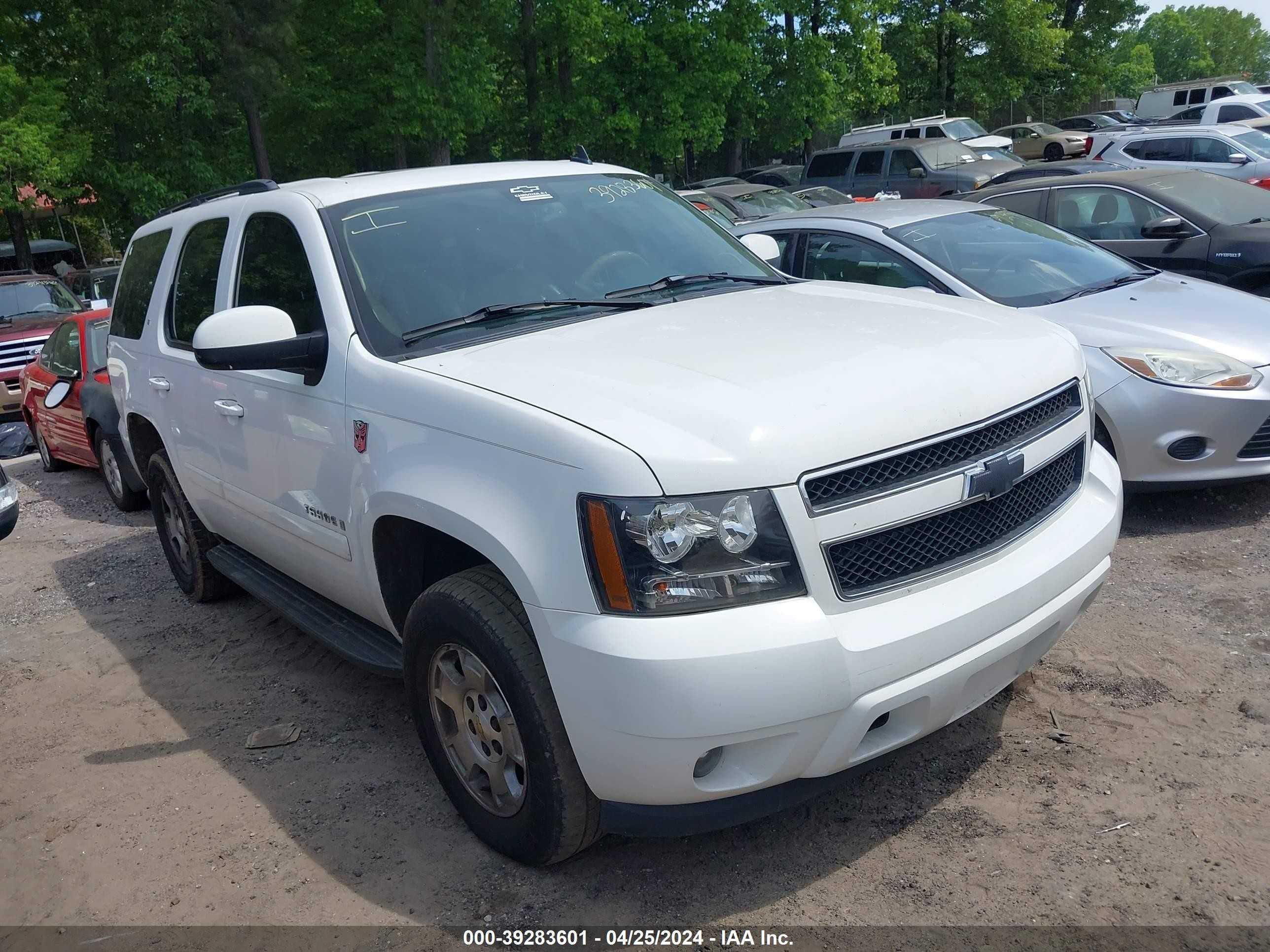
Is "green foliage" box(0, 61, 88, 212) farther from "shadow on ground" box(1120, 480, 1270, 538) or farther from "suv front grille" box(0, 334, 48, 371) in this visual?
"shadow on ground" box(1120, 480, 1270, 538)

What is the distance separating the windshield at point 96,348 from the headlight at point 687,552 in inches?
297

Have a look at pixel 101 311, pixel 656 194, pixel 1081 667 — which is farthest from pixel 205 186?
pixel 1081 667

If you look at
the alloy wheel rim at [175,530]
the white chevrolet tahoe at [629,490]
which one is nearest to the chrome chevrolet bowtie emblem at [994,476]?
the white chevrolet tahoe at [629,490]

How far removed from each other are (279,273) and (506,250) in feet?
2.92

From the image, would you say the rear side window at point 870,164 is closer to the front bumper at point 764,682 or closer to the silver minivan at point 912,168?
the silver minivan at point 912,168

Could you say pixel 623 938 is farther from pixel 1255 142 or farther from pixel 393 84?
pixel 393 84

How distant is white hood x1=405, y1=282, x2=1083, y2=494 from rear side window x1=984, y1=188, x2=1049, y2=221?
211 inches

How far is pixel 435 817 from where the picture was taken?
142 inches

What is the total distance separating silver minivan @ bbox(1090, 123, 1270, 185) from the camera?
59.2ft

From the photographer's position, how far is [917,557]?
2863 mm

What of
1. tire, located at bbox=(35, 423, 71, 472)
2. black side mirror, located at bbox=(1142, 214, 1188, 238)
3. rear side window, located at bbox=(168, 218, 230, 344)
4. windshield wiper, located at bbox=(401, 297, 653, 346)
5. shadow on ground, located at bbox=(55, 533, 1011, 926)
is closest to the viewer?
shadow on ground, located at bbox=(55, 533, 1011, 926)

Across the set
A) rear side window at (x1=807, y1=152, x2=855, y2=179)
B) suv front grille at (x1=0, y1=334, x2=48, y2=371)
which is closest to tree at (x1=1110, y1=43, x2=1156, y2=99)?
rear side window at (x1=807, y1=152, x2=855, y2=179)

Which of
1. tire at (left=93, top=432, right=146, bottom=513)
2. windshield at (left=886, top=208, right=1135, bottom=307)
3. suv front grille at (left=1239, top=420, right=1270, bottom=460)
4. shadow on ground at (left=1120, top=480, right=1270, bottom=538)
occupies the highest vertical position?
windshield at (left=886, top=208, right=1135, bottom=307)

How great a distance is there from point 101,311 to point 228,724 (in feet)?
20.1
